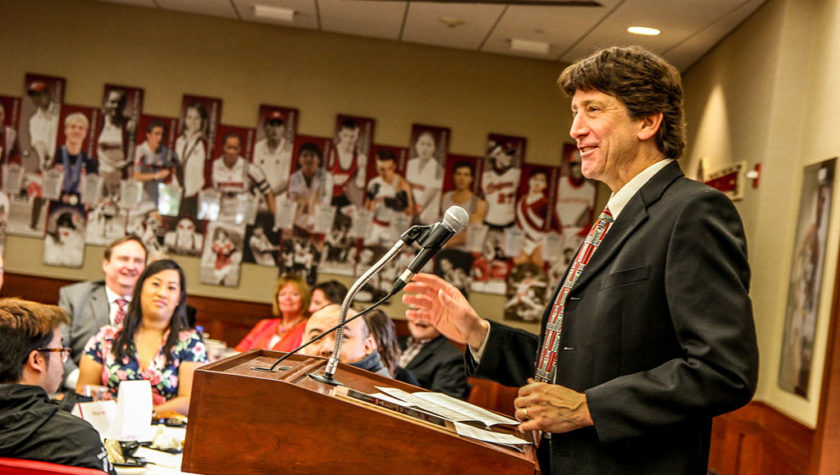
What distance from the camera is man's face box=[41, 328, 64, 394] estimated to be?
2905 mm

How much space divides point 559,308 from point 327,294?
440cm

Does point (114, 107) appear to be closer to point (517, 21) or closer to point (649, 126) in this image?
point (517, 21)

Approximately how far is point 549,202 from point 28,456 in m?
6.28

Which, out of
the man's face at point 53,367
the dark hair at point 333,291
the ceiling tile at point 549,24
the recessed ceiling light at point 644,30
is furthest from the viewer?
the recessed ceiling light at point 644,30

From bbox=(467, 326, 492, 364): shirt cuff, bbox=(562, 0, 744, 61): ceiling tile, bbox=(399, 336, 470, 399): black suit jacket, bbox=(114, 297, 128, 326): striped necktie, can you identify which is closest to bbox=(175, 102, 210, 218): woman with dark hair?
bbox=(114, 297, 128, 326): striped necktie

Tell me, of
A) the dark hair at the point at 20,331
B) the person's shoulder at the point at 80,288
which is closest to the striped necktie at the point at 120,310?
the person's shoulder at the point at 80,288

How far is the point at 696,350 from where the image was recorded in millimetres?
1488

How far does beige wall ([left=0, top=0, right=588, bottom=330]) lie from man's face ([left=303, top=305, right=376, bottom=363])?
4.11m

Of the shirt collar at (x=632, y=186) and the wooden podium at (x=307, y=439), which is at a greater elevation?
the shirt collar at (x=632, y=186)

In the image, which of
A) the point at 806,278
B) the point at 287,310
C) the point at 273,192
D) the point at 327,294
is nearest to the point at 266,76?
the point at 273,192

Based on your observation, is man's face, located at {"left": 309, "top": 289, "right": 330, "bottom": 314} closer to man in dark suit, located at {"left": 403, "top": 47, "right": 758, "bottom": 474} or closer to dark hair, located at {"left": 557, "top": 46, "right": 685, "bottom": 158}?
man in dark suit, located at {"left": 403, "top": 47, "right": 758, "bottom": 474}

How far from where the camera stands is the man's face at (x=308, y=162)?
26.7 ft

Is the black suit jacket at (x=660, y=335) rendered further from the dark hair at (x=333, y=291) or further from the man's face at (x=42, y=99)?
the man's face at (x=42, y=99)

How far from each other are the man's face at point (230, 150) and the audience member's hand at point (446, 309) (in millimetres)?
6405
